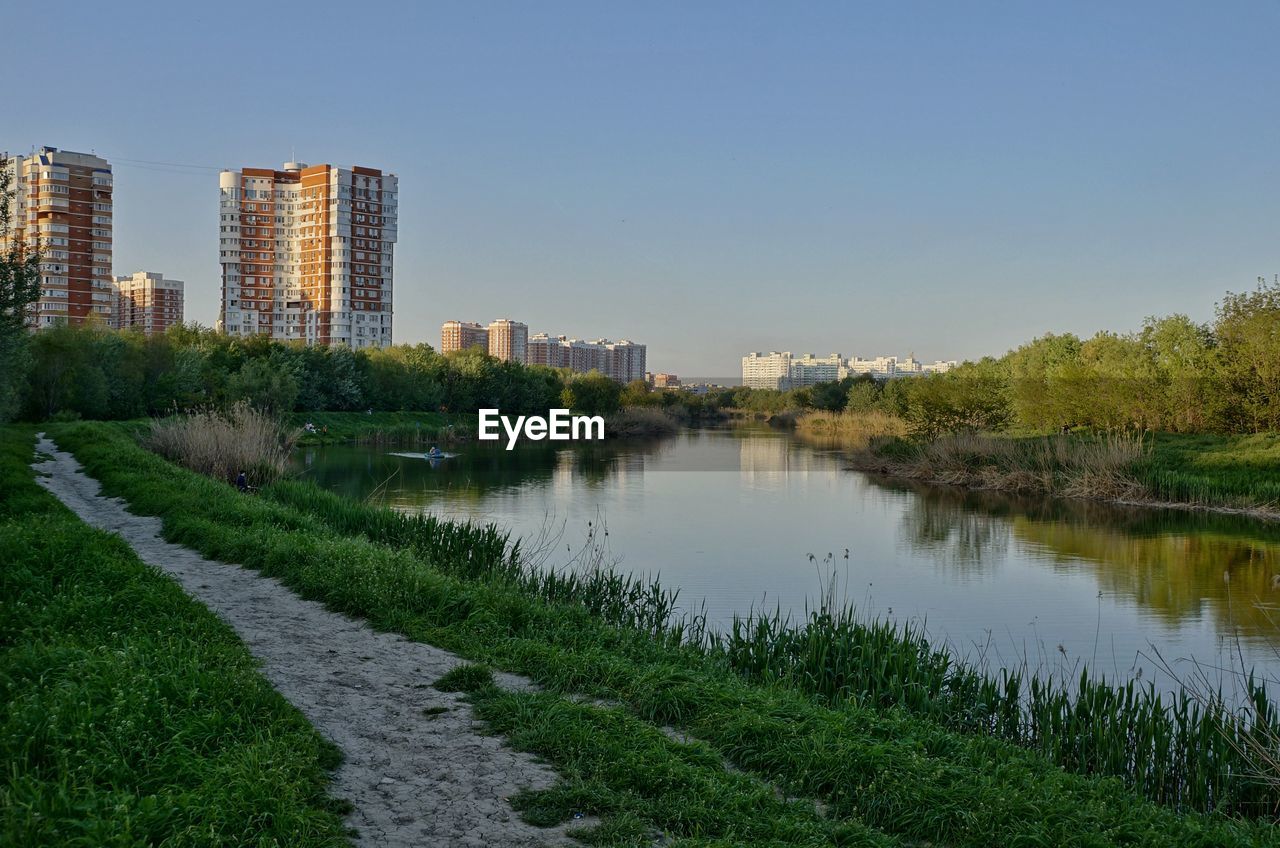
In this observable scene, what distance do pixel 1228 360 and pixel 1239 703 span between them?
1194 inches

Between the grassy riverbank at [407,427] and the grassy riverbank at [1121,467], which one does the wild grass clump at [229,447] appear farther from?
the grassy riverbank at [407,427]

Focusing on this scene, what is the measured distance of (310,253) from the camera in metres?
88.1

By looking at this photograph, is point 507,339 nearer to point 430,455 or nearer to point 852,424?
point 852,424

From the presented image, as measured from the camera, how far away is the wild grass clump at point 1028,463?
2670 cm

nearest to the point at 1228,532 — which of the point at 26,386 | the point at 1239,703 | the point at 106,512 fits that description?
the point at 1239,703

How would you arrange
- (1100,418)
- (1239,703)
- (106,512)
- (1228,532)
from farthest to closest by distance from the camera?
(1100,418) < (1228,532) < (106,512) < (1239,703)

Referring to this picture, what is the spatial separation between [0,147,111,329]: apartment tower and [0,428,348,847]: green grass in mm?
80405

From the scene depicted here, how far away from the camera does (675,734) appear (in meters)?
5.54

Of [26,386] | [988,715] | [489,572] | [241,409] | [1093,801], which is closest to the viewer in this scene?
[1093,801]

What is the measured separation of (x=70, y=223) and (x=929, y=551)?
7856 cm

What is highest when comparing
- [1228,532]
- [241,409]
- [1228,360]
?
[1228,360]

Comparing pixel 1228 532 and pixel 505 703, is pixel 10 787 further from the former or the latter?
pixel 1228 532

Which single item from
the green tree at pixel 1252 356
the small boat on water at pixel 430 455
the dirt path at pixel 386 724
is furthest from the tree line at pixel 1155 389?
the dirt path at pixel 386 724

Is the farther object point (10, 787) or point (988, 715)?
point (988, 715)
